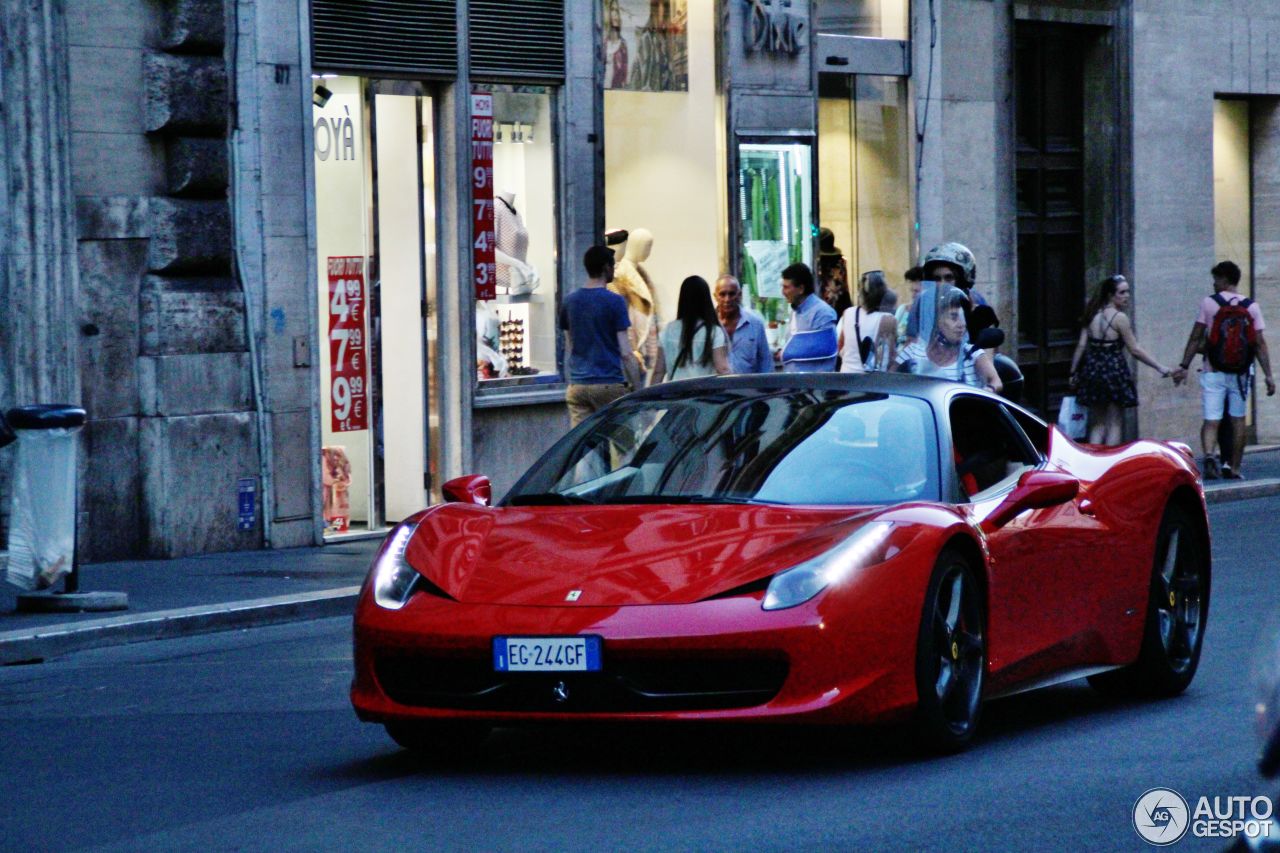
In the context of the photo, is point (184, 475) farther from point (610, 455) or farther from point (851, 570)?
point (851, 570)

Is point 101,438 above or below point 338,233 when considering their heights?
below

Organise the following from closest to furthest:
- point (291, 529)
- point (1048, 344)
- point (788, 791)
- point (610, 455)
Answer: point (788, 791) → point (610, 455) → point (291, 529) → point (1048, 344)

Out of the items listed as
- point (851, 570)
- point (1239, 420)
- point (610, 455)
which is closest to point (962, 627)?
point (851, 570)

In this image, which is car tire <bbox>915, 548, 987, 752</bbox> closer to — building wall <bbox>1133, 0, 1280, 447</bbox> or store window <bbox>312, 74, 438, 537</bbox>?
store window <bbox>312, 74, 438, 537</bbox>

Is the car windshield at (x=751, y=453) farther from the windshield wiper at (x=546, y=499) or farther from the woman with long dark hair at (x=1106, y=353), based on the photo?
the woman with long dark hair at (x=1106, y=353)

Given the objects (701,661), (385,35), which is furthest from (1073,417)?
(701,661)

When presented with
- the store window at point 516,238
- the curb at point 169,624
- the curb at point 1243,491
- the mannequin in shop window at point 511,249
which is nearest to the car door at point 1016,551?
the curb at point 169,624

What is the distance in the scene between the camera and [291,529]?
16.5 meters

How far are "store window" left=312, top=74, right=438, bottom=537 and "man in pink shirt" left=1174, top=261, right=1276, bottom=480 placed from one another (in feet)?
23.8

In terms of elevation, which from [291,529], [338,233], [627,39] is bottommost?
[291,529]

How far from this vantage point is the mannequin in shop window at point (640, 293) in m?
18.9

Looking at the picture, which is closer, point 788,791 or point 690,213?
point 788,791

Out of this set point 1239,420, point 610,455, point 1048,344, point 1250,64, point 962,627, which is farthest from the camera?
point 1250,64

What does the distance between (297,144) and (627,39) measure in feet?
13.1
